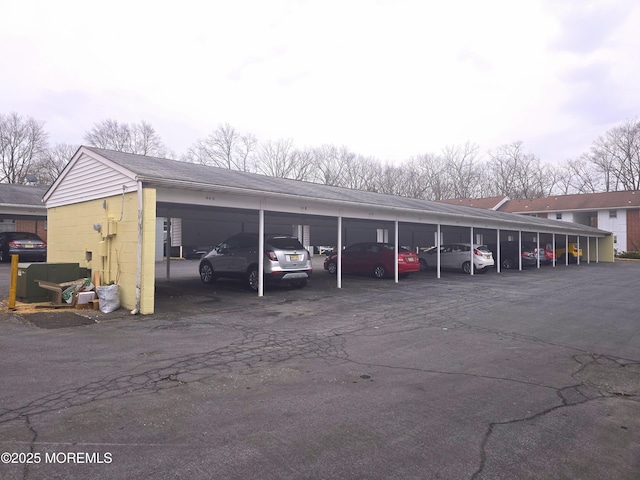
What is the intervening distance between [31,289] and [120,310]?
2.51 m

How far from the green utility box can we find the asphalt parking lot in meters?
1.46

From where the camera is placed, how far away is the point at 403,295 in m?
12.4

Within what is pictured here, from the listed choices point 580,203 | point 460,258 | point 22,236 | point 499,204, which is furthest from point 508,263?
point 22,236

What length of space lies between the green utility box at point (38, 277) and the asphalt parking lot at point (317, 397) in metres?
1.46

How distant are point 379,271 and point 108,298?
10641 mm

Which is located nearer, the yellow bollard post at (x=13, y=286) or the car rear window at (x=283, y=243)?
the yellow bollard post at (x=13, y=286)

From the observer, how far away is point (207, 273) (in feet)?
46.3

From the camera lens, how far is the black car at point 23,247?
1928 cm

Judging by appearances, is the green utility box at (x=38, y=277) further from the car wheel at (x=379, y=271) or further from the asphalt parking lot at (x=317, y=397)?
the car wheel at (x=379, y=271)

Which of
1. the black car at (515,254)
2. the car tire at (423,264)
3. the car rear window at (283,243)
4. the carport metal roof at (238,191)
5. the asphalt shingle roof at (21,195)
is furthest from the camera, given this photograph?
the black car at (515,254)

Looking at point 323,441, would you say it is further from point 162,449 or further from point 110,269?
point 110,269

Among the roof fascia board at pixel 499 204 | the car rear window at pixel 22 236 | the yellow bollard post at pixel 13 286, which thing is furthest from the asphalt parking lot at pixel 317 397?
the roof fascia board at pixel 499 204

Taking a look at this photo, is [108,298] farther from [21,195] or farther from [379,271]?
[21,195]

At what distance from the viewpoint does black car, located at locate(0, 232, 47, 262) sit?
63.3 ft
